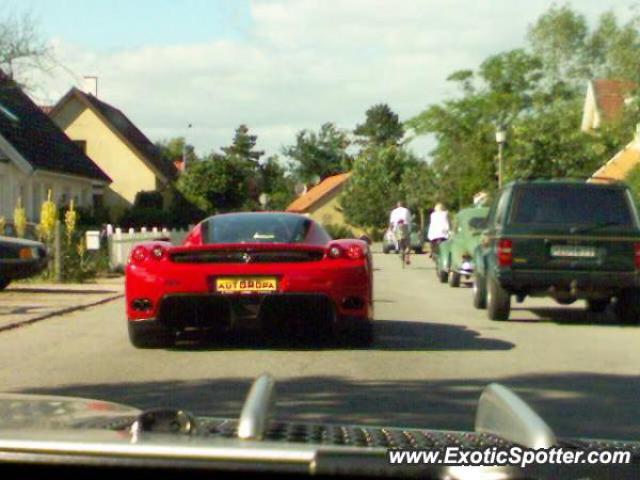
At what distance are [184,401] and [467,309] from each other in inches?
397

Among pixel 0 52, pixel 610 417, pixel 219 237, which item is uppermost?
pixel 0 52

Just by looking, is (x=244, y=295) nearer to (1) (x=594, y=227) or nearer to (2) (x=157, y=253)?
(2) (x=157, y=253)

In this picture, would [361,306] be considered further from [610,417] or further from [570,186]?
[570,186]

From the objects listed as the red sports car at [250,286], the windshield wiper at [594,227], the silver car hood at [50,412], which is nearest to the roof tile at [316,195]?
the windshield wiper at [594,227]

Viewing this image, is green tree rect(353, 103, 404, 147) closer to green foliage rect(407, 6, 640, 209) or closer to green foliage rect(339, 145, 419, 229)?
green foliage rect(339, 145, 419, 229)

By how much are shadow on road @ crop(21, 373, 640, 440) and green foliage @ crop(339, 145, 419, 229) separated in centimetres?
9504

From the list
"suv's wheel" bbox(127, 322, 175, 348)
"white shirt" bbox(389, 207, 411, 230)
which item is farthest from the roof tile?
"suv's wheel" bbox(127, 322, 175, 348)

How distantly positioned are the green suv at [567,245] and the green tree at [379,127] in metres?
153

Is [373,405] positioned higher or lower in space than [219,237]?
lower

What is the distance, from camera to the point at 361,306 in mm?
12648

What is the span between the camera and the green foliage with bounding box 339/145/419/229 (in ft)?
366

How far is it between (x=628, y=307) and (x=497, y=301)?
1512 millimetres

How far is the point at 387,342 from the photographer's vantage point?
548 inches

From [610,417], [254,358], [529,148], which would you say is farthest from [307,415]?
[529,148]
